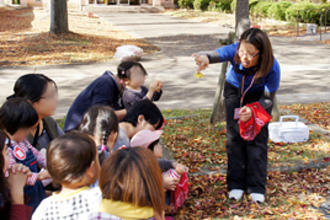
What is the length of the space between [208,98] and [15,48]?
9561 mm

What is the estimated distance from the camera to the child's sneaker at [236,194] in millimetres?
3676

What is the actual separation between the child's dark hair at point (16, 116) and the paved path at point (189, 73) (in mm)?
4256

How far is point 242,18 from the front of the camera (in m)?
5.77

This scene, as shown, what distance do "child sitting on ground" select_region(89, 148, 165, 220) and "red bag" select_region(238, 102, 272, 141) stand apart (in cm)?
154

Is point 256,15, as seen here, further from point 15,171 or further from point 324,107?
point 15,171

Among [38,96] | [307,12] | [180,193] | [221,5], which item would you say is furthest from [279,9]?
[38,96]

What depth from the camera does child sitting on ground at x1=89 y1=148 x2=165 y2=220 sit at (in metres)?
Answer: 2.02

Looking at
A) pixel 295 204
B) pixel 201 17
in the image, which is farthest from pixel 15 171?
pixel 201 17

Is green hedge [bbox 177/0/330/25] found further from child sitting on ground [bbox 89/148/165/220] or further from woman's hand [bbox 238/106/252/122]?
child sitting on ground [bbox 89/148/165/220]

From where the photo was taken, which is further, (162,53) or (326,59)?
(162,53)

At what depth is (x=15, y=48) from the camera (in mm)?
14875

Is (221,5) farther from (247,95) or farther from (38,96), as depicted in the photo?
(38,96)

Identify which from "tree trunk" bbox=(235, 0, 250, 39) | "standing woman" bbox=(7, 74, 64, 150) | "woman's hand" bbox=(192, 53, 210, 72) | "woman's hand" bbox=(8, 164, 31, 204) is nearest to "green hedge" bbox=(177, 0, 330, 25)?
"tree trunk" bbox=(235, 0, 250, 39)

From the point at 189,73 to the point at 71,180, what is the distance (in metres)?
9.00
